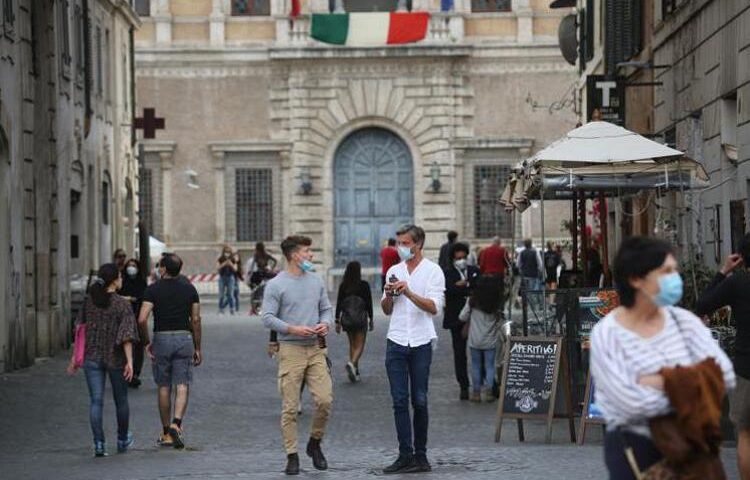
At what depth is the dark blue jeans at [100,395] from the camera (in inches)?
611

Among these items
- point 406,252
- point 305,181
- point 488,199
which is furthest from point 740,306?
point 305,181

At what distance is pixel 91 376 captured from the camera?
15.7 m

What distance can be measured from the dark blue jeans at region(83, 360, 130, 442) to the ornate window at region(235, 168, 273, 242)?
36287 mm

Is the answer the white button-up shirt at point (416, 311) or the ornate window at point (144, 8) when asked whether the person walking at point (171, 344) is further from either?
the ornate window at point (144, 8)

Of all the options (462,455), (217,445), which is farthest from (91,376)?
(462,455)

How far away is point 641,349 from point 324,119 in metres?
45.0

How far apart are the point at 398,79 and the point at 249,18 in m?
4.39

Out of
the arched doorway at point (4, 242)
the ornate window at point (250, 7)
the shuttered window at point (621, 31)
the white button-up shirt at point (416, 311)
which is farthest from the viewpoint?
the ornate window at point (250, 7)

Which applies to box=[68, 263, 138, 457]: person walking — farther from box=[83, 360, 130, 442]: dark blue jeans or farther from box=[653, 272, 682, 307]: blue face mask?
box=[653, 272, 682, 307]: blue face mask

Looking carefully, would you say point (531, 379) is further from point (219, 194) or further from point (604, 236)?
point (219, 194)

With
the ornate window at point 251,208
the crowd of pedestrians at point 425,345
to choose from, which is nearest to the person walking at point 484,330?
the crowd of pedestrians at point 425,345

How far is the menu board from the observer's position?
1612 cm

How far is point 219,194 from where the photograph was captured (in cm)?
5209

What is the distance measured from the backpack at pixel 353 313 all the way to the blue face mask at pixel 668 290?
50.6 ft
